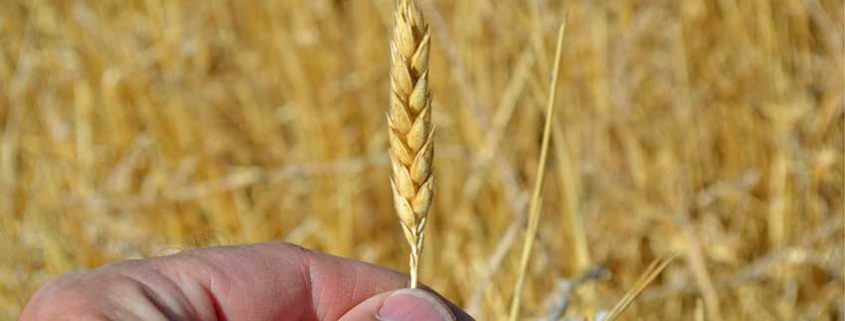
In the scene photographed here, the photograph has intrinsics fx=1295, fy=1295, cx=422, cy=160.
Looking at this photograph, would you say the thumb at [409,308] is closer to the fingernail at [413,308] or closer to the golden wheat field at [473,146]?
the fingernail at [413,308]

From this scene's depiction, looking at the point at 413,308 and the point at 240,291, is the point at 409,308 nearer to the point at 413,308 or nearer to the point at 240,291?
the point at 413,308

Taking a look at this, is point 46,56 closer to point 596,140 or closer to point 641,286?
point 596,140

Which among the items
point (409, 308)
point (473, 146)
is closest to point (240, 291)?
point (409, 308)

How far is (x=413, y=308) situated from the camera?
800mm

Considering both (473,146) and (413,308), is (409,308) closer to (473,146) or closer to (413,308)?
(413,308)

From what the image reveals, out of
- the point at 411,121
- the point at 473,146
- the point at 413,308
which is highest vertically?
the point at 411,121

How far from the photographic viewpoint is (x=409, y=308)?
0.80 m

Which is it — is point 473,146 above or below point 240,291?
below

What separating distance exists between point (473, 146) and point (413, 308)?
4.37 ft

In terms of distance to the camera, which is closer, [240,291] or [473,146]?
[240,291]

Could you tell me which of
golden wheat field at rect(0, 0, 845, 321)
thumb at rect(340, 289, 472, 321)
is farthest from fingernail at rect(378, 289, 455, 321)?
golden wheat field at rect(0, 0, 845, 321)

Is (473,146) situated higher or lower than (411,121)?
lower

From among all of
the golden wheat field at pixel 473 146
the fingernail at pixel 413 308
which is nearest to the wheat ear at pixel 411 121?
the fingernail at pixel 413 308

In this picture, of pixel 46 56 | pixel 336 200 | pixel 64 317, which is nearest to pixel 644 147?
pixel 336 200
